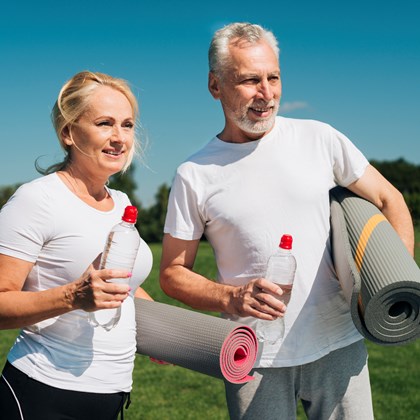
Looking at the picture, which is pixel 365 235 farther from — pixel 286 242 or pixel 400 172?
pixel 400 172

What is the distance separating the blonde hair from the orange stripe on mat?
4.00 ft

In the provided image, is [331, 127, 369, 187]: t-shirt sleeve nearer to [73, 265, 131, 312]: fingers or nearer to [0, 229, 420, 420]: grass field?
[73, 265, 131, 312]: fingers

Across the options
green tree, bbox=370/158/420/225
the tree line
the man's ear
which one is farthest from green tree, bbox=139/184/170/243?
the man's ear

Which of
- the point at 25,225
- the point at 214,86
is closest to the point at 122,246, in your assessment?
the point at 25,225

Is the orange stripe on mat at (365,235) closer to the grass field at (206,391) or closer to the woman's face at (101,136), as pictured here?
the woman's face at (101,136)

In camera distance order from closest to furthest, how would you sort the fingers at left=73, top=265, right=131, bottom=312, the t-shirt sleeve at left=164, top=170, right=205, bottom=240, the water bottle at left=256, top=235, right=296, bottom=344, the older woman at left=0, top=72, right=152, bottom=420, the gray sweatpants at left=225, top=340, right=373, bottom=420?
the fingers at left=73, top=265, right=131, bottom=312 → the older woman at left=0, top=72, right=152, bottom=420 → the water bottle at left=256, top=235, right=296, bottom=344 → the gray sweatpants at left=225, top=340, right=373, bottom=420 → the t-shirt sleeve at left=164, top=170, right=205, bottom=240

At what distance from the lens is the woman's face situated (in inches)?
127

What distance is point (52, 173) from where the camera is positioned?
3266 millimetres

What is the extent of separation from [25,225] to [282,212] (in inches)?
50.6

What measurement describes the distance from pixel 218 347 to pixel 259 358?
310 millimetres

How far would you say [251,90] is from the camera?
3.63 meters

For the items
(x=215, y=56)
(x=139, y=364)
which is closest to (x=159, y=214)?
(x=139, y=364)

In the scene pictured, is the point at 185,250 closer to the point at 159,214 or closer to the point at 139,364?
the point at 139,364

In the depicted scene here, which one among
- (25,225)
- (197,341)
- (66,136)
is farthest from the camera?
(197,341)
